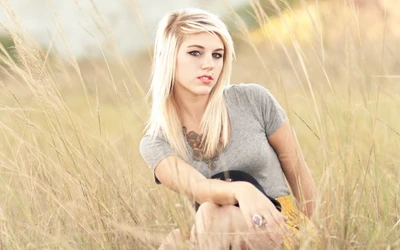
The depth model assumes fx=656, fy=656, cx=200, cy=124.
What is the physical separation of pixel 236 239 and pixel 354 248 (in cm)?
32

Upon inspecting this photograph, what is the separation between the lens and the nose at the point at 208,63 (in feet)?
6.56

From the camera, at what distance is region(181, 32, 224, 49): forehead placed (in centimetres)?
202

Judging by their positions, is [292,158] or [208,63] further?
[292,158]

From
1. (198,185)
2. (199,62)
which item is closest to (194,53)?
(199,62)

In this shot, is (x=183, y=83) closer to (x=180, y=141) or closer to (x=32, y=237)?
(x=180, y=141)

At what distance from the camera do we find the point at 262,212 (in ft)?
5.78

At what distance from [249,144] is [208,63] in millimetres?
285

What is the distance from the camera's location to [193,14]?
6.83 feet

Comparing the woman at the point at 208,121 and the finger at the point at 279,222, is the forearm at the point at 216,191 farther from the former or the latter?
the finger at the point at 279,222

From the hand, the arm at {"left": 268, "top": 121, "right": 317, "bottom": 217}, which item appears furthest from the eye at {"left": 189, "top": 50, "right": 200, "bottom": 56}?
the hand

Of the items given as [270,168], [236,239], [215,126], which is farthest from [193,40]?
[236,239]

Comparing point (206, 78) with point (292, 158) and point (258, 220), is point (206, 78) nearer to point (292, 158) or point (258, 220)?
point (292, 158)

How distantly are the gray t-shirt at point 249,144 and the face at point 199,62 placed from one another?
0.48 feet

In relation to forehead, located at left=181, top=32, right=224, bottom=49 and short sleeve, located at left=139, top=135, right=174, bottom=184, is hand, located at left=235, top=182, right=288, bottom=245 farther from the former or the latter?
forehead, located at left=181, top=32, right=224, bottom=49
